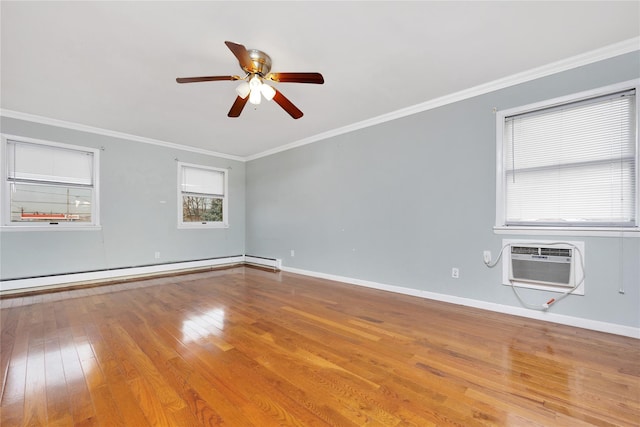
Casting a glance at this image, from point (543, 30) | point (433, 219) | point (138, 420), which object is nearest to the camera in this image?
point (138, 420)

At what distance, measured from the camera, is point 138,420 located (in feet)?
4.54

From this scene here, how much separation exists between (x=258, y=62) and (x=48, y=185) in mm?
4054

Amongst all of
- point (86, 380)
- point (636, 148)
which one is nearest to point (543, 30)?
point (636, 148)

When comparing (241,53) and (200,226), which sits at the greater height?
(241,53)

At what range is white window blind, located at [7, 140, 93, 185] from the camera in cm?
385

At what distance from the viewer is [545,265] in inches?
107

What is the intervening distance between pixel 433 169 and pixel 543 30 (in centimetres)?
162

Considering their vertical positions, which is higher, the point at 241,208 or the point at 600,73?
the point at 600,73

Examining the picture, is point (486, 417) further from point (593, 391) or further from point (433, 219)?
point (433, 219)

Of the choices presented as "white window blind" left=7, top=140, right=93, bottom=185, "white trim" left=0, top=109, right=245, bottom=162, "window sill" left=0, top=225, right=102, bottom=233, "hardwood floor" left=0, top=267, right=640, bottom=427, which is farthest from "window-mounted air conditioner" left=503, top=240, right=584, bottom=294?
"white window blind" left=7, top=140, right=93, bottom=185

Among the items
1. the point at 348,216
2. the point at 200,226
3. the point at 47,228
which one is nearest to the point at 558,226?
the point at 348,216

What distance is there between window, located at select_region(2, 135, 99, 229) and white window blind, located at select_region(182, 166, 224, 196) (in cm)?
145

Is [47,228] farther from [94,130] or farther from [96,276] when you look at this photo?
[94,130]

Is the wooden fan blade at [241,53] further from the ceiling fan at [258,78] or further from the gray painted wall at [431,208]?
the gray painted wall at [431,208]
